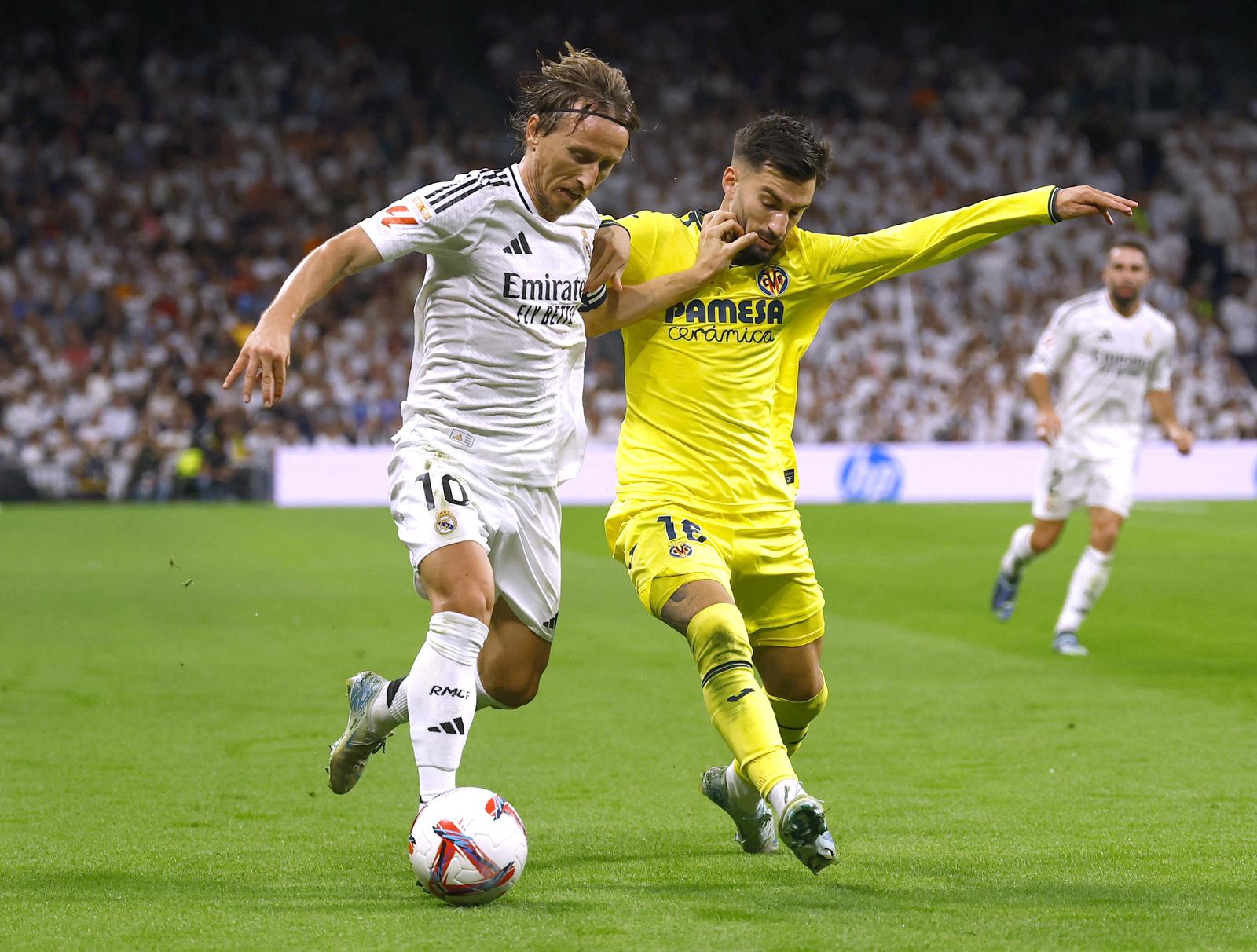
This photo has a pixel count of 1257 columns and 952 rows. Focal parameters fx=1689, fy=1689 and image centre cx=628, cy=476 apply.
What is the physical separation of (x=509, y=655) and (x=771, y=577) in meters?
0.84

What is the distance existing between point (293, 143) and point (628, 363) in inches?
973

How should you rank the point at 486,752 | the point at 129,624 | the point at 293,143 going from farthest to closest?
the point at 293,143 → the point at 129,624 → the point at 486,752

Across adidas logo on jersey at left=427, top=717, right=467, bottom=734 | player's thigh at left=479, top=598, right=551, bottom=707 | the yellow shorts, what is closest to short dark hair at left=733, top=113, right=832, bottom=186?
the yellow shorts

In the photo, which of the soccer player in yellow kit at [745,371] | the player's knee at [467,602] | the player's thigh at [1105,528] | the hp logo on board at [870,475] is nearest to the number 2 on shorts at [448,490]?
the player's knee at [467,602]

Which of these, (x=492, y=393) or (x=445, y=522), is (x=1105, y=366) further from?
(x=445, y=522)

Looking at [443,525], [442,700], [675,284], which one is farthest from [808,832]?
[675,284]

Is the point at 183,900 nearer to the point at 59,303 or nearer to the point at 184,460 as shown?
the point at 184,460

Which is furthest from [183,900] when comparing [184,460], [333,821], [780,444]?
[184,460]

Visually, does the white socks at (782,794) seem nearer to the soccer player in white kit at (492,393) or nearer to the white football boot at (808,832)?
the white football boot at (808,832)

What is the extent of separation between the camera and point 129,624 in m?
11.3

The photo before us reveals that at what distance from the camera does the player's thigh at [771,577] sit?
201 inches

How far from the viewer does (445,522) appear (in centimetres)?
466

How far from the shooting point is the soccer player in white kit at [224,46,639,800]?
15.0 ft

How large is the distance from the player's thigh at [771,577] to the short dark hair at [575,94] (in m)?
1.27
